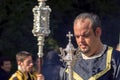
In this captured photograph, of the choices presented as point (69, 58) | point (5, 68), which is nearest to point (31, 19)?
point (5, 68)

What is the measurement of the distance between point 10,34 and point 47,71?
243cm

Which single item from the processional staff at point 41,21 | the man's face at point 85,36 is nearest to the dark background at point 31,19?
the processional staff at point 41,21

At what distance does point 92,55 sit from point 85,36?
8.6 inches

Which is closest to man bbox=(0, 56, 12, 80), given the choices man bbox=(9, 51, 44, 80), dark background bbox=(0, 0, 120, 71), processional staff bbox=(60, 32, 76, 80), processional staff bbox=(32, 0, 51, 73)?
man bbox=(9, 51, 44, 80)

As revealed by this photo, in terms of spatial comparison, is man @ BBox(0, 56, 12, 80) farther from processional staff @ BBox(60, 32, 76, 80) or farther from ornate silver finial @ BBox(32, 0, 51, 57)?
processional staff @ BBox(60, 32, 76, 80)

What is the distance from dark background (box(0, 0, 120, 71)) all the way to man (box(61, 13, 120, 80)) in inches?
187

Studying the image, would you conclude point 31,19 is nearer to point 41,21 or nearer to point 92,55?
point 41,21

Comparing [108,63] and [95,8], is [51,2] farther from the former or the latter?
[108,63]

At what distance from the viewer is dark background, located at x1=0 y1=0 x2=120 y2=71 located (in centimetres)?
943

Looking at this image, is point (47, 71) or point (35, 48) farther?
point (35, 48)

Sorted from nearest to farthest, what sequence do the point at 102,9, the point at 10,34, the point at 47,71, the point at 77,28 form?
the point at 77,28
the point at 47,71
the point at 10,34
the point at 102,9

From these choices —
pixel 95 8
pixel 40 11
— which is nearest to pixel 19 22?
pixel 95 8

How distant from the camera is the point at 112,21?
10.4 meters

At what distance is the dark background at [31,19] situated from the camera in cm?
943
